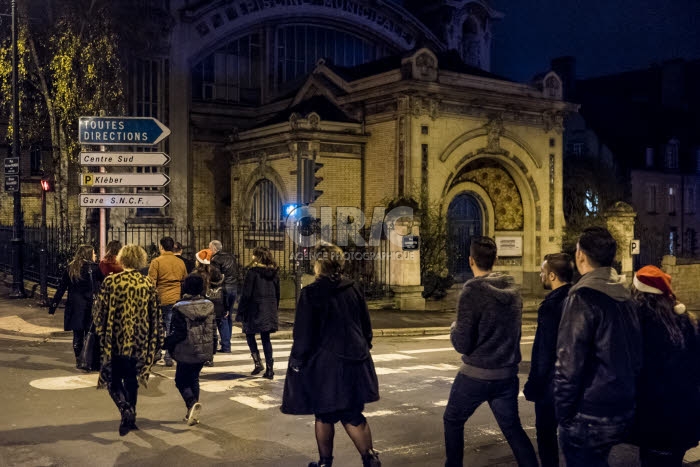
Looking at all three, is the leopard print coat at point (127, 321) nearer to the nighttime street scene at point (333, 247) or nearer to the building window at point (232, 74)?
the nighttime street scene at point (333, 247)

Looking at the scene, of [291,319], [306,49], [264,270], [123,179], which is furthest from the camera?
[306,49]

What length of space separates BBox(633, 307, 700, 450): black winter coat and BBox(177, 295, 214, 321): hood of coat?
440 centimetres

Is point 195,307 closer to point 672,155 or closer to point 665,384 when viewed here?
point 665,384

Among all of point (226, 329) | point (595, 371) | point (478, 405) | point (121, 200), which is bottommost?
point (226, 329)

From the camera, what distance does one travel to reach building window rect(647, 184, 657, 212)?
40.4 m

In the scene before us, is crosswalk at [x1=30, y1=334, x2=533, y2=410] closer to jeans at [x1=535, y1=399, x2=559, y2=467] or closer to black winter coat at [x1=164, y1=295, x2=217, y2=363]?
black winter coat at [x1=164, y1=295, x2=217, y2=363]

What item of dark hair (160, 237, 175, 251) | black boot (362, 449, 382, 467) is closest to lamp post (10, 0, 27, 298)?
dark hair (160, 237, 175, 251)

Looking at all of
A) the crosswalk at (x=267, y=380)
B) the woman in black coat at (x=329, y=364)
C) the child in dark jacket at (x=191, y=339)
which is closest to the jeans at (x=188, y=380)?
the child in dark jacket at (x=191, y=339)

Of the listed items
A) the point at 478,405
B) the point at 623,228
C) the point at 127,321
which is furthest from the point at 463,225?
the point at 478,405

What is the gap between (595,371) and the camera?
4.46m

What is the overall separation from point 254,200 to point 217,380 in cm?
1762

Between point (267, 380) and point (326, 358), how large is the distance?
449 cm

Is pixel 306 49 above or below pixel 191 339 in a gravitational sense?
above

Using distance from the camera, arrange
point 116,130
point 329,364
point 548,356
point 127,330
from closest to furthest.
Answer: point 548,356 < point 329,364 < point 127,330 < point 116,130
